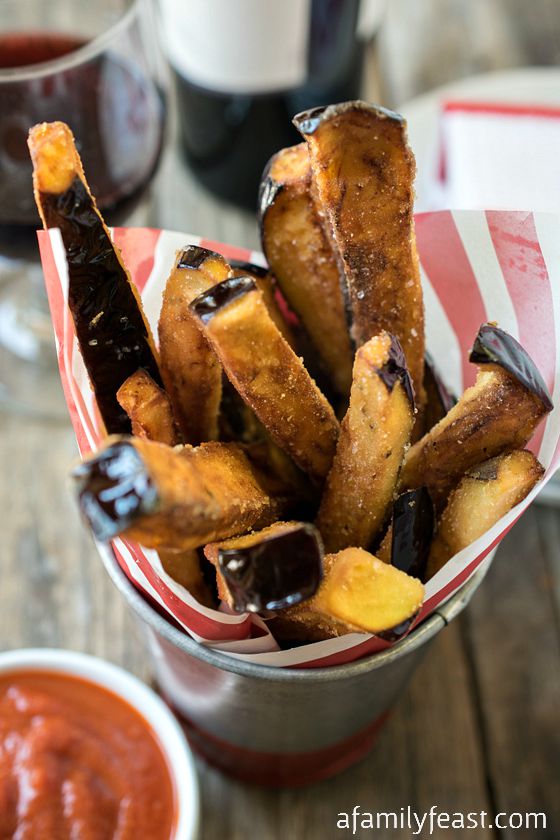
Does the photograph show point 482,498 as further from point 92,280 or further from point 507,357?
point 92,280

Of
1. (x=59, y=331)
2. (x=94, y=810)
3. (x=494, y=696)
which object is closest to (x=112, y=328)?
(x=59, y=331)

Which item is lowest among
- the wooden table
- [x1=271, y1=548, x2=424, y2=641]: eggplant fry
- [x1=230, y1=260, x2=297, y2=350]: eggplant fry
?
the wooden table

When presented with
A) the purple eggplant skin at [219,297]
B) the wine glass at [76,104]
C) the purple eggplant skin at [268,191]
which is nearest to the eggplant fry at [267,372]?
the purple eggplant skin at [219,297]

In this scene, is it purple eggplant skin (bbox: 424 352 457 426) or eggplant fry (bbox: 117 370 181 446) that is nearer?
eggplant fry (bbox: 117 370 181 446)

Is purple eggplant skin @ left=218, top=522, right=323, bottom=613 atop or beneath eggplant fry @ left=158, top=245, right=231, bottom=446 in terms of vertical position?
beneath

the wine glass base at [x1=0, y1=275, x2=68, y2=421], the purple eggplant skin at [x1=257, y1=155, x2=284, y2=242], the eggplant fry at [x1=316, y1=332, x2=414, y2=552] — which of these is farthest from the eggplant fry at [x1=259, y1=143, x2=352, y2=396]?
Answer: the wine glass base at [x1=0, y1=275, x2=68, y2=421]

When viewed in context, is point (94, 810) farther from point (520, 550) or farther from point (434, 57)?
point (434, 57)

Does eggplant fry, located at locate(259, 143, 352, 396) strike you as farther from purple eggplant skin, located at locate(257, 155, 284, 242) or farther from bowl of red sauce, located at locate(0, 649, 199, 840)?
bowl of red sauce, located at locate(0, 649, 199, 840)
